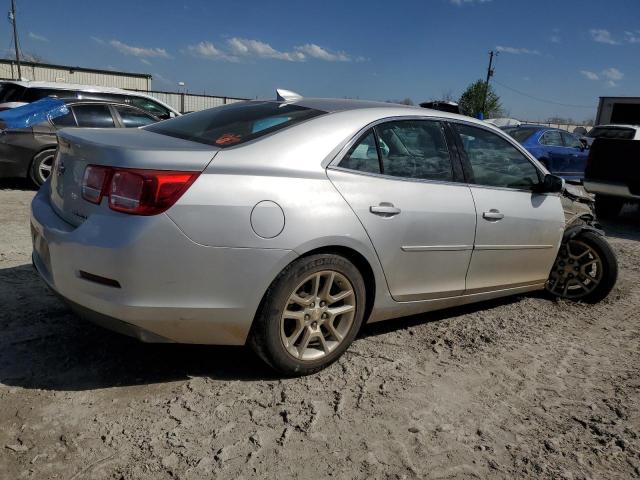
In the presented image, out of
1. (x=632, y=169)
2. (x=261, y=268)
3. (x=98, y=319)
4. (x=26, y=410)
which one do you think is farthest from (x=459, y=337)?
(x=632, y=169)

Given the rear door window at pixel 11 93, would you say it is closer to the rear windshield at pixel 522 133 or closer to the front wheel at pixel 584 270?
the front wheel at pixel 584 270

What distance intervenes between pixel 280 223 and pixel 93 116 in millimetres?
6755

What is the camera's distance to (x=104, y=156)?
260cm

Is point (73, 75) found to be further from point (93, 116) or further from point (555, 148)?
point (555, 148)

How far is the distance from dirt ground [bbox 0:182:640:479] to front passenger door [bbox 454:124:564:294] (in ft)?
1.52

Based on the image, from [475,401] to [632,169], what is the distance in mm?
7033

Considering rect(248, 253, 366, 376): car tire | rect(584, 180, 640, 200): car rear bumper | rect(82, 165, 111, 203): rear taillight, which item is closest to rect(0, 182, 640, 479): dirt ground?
rect(248, 253, 366, 376): car tire

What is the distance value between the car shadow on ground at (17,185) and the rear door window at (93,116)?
4.10 ft

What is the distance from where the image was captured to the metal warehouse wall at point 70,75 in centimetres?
4075

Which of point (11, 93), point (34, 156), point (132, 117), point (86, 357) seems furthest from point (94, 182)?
→ point (11, 93)

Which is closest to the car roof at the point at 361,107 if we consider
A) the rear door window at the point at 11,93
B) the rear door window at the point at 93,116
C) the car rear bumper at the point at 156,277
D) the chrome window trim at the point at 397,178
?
the chrome window trim at the point at 397,178

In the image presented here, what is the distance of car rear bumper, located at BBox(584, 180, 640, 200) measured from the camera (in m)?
8.46

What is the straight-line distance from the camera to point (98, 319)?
2602mm

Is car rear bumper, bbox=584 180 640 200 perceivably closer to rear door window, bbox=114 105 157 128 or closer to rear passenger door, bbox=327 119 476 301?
rear passenger door, bbox=327 119 476 301
